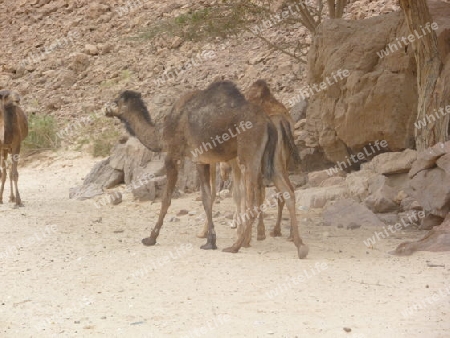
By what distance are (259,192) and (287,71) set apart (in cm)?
1327

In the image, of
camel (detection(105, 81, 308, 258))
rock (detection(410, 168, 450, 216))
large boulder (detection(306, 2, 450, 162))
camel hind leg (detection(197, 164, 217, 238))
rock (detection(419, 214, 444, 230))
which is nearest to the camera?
camel (detection(105, 81, 308, 258))

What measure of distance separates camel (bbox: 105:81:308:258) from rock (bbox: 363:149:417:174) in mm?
3814

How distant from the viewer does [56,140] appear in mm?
22906

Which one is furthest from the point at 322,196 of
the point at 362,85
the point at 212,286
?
the point at 212,286

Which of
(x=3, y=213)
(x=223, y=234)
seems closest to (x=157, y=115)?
(x=3, y=213)

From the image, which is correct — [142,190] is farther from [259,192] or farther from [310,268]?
[310,268]

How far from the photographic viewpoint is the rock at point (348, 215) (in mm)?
11195

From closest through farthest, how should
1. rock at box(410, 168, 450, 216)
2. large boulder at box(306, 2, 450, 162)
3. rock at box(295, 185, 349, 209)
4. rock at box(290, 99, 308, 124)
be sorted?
rock at box(410, 168, 450, 216), rock at box(295, 185, 349, 209), large boulder at box(306, 2, 450, 162), rock at box(290, 99, 308, 124)

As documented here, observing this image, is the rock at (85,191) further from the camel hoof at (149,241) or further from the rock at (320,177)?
the camel hoof at (149,241)

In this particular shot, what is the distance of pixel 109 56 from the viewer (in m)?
29.4

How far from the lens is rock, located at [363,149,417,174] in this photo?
12.4 m

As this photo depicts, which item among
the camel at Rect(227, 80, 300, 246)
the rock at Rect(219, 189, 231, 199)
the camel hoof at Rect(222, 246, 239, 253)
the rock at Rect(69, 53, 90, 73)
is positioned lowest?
the rock at Rect(219, 189, 231, 199)

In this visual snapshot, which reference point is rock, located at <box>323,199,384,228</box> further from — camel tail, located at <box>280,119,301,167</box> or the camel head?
the camel head

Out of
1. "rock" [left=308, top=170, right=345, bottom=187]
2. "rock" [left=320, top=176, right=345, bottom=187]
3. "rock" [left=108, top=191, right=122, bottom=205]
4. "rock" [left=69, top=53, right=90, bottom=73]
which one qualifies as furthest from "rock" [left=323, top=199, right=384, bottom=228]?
"rock" [left=69, top=53, right=90, bottom=73]
